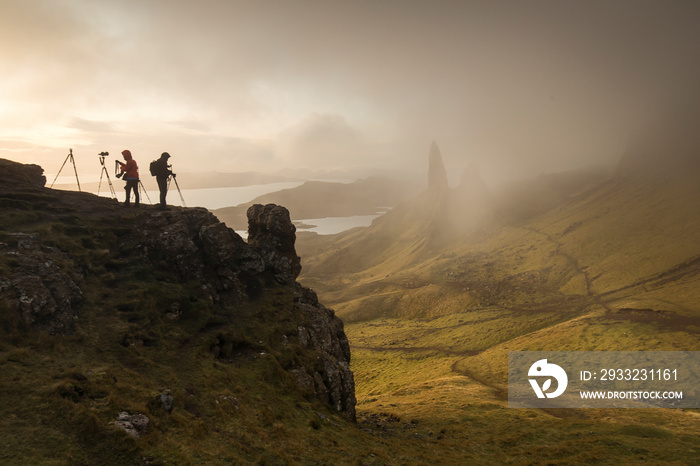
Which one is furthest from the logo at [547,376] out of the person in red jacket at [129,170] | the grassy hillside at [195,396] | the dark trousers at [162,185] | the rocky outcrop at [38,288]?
the person in red jacket at [129,170]

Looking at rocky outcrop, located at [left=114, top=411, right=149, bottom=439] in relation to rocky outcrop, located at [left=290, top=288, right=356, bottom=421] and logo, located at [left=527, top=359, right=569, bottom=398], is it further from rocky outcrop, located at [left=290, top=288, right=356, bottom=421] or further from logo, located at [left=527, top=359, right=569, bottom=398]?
logo, located at [left=527, top=359, right=569, bottom=398]

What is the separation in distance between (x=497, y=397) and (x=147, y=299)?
6545 cm

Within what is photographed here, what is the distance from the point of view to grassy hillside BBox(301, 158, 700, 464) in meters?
42.3

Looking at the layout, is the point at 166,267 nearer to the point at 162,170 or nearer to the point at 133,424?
the point at 162,170

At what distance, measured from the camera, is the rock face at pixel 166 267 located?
24.5 meters

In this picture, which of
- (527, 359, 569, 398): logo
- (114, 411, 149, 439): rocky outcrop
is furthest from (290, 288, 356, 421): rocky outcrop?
(527, 359, 569, 398): logo

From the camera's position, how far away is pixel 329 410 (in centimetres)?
3475

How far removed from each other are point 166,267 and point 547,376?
8212 cm

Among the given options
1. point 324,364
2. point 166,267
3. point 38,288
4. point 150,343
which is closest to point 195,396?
point 150,343

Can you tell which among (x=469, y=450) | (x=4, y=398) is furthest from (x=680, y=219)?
(x=4, y=398)

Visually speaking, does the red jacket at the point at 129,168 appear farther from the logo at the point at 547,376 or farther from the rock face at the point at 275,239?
the logo at the point at 547,376

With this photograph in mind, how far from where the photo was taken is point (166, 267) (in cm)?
3675

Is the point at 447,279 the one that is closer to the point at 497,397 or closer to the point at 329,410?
the point at 497,397

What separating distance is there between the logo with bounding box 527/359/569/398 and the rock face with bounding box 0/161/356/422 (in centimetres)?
4595
